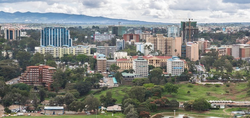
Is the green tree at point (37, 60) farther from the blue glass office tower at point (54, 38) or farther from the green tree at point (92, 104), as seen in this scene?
the green tree at point (92, 104)

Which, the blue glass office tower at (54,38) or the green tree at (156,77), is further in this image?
the blue glass office tower at (54,38)

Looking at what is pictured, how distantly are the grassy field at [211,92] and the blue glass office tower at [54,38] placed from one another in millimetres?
29487

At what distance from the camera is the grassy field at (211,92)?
36.2m

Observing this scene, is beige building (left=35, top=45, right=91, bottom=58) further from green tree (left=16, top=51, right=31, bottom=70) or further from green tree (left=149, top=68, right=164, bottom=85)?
green tree (left=149, top=68, right=164, bottom=85)

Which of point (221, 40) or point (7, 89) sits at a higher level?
point (221, 40)

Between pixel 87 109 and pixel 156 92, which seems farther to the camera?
pixel 156 92

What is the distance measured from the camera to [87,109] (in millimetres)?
31703

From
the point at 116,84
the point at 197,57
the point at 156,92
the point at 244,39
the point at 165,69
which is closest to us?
the point at 156,92

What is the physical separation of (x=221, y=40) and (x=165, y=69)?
36844 millimetres

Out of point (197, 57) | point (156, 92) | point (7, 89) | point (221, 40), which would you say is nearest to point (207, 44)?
point (197, 57)

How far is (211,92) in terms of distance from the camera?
125 ft

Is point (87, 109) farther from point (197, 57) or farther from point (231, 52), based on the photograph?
point (231, 52)

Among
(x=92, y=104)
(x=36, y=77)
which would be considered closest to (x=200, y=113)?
(x=92, y=104)

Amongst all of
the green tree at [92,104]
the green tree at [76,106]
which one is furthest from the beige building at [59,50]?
the green tree at [92,104]
